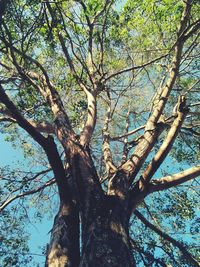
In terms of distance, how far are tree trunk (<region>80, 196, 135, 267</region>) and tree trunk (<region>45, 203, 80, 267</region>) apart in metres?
0.22

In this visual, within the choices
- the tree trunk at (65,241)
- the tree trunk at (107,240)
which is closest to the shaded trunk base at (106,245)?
the tree trunk at (107,240)

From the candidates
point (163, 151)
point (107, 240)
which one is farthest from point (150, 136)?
point (107, 240)

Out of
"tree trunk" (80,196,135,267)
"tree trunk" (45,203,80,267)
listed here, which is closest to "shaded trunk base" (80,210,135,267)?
"tree trunk" (80,196,135,267)

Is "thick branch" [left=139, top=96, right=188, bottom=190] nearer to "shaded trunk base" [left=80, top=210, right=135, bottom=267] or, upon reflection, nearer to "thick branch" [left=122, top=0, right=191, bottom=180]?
"thick branch" [left=122, top=0, right=191, bottom=180]

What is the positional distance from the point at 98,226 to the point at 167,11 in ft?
19.0

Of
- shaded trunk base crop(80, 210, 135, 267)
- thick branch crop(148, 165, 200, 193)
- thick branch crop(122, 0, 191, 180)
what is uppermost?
thick branch crop(122, 0, 191, 180)

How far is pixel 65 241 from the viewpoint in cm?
379

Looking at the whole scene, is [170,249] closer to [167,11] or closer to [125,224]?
[125,224]

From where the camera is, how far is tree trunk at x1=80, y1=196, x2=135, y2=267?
10.7 feet

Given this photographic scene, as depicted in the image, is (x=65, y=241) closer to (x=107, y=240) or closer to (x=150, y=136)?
(x=107, y=240)

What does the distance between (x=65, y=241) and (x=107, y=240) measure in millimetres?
567

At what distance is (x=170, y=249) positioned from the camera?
7602 mm

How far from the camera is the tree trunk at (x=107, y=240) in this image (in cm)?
325

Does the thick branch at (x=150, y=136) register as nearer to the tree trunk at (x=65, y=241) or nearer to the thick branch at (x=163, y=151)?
the thick branch at (x=163, y=151)
